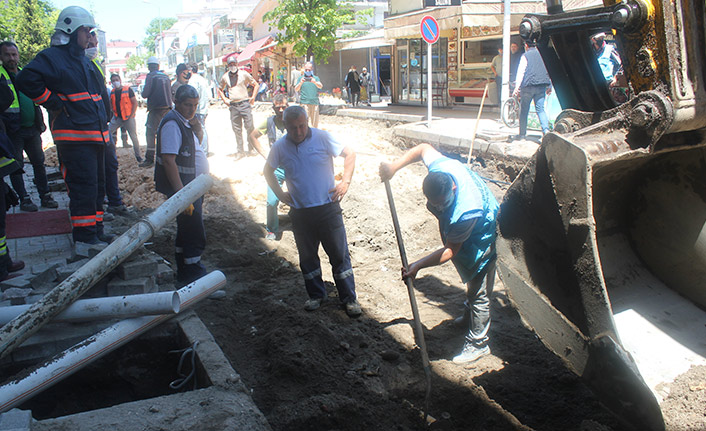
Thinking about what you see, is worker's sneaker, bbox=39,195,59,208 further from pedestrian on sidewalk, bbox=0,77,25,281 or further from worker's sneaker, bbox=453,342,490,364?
worker's sneaker, bbox=453,342,490,364

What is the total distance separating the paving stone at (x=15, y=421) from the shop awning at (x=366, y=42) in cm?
2043

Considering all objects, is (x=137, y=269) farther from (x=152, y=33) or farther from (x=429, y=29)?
(x=152, y=33)

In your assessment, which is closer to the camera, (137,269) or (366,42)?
(137,269)

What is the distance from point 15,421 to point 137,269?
1430 mm

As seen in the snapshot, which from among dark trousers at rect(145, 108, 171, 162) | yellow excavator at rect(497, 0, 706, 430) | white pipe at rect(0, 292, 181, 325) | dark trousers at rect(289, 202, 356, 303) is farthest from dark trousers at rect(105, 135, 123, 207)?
yellow excavator at rect(497, 0, 706, 430)

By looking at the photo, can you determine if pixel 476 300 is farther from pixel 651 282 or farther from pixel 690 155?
pixel 690 155

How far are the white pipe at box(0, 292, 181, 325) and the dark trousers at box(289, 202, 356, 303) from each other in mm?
1375

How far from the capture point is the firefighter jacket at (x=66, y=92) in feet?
14.9

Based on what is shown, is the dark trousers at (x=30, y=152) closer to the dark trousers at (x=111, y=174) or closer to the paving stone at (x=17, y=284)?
the dark trousers at (x=111, y=174)

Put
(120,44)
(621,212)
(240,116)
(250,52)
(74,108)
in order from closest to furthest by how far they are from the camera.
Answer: (621,212) < (74,108) < (240,116) < (250,52) < (120,44)

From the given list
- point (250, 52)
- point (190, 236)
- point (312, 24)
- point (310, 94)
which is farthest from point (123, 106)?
point (250, 52)

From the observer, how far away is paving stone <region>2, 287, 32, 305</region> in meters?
3.45

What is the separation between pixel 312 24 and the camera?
2300cm

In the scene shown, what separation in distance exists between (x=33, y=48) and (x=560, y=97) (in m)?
28.0
